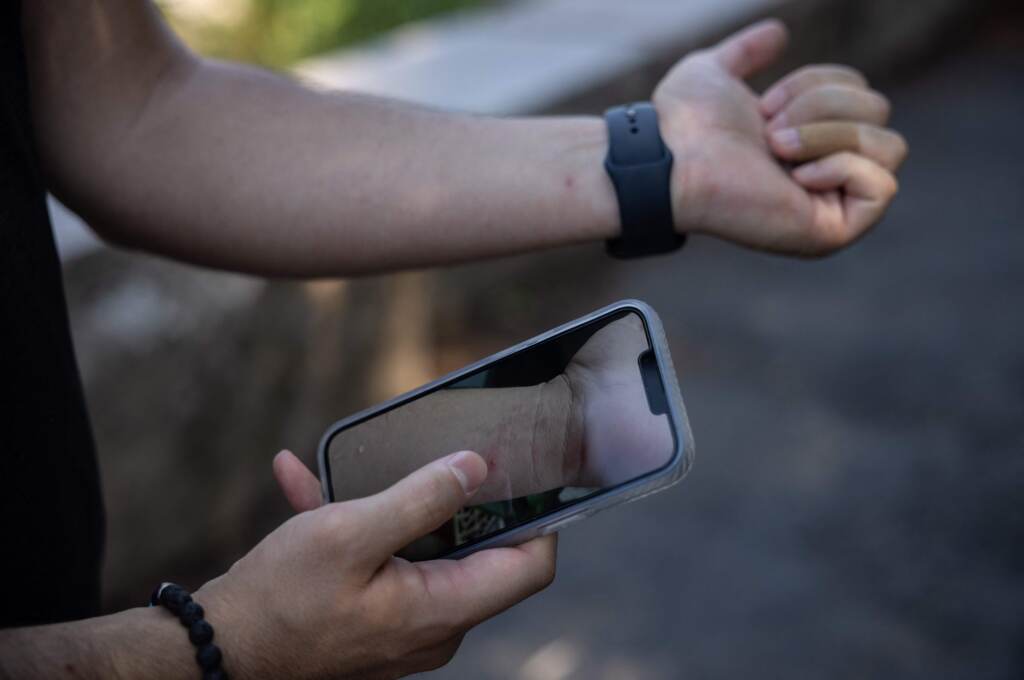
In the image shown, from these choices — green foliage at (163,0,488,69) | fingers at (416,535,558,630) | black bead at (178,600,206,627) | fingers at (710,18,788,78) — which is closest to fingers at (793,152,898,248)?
fingers at (710,18,788,78)

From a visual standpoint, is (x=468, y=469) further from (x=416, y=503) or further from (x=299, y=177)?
(x=299, y=177)

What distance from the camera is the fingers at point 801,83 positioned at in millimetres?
1628

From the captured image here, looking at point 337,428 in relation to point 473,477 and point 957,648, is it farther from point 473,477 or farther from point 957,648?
point 957,648

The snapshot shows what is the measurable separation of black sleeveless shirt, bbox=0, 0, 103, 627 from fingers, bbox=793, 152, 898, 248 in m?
1.04

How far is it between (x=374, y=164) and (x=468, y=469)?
1.87ft

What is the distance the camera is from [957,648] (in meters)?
2.56

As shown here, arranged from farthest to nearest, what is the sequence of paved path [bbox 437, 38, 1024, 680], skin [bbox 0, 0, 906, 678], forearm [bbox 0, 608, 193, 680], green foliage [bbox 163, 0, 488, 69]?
green foliage [bbox 163, 0, 488, 69], paved path [bbox 437, 38, 1024, 680], skin [bbox 0, 0, 906, 678], forearm [bbox 0, 608, 193, 680]

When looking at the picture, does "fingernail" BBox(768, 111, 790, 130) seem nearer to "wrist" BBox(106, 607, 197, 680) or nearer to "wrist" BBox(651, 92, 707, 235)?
"wrist" BBox(651, 92, 707, 235)

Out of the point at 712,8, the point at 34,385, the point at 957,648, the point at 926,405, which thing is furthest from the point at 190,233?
the point at 712,8

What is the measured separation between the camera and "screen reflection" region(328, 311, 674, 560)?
3.67 ft

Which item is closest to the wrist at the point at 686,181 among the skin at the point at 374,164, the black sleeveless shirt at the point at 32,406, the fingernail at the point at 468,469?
the skin at the point at 374,164

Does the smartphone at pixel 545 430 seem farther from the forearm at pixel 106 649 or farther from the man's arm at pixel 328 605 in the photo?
the forearm at pixel 106 649

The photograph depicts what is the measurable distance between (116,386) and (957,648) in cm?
221

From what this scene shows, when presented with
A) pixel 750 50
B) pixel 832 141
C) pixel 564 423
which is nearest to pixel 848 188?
pixel 832 141
